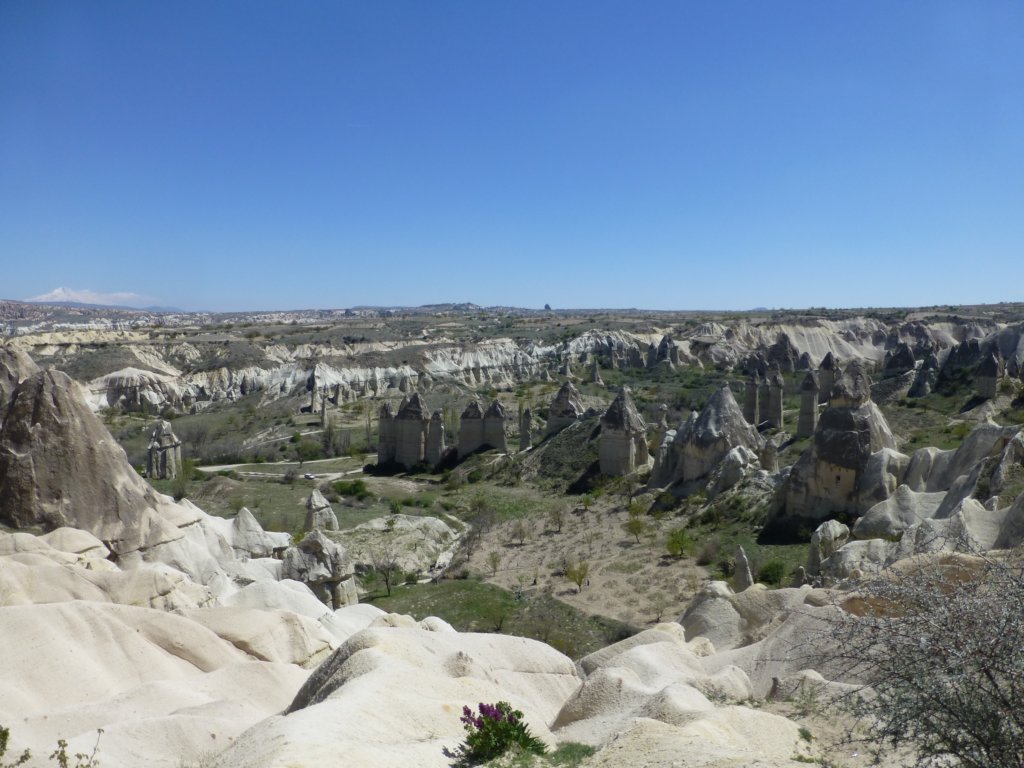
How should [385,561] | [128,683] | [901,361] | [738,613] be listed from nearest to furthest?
Answer: [128,683]
[738,613]
[385,561]
[901,361]

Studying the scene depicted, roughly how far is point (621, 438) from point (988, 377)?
690 inches

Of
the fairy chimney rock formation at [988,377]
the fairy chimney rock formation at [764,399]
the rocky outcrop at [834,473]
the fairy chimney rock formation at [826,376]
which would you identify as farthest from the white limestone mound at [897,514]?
the fairy chimney rock formation at [826,376]

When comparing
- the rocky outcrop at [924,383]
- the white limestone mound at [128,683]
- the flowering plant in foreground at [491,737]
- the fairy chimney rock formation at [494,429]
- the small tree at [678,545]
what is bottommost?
the small tree at [678,545]

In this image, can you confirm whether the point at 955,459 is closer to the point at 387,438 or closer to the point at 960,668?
the point at 960,668

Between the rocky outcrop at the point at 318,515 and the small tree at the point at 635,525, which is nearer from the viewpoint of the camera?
the rocky outcrop at the point at 318,515

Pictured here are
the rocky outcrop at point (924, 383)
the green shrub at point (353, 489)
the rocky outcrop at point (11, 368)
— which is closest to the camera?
the rocky outcrop at point (11, 368)

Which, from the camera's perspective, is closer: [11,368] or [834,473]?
[834,473]

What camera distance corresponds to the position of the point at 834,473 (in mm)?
21484

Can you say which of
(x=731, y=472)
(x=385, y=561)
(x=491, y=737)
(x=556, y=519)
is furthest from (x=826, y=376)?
(x=491, y=737)

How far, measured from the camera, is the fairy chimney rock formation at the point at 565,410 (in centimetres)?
3869

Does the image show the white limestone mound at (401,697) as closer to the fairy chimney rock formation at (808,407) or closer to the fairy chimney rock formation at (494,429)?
the fairy chimney rock formation at (808,407)

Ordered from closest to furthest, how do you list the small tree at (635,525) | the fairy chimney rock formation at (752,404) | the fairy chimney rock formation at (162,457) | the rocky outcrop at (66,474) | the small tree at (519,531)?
the rocky outcrop at (66,474) < the small tree at (635,525) < the small tree at (519,531) < the fairy chimney rock formation at (162,457) < the fairy chimney rock formation at (752,404)

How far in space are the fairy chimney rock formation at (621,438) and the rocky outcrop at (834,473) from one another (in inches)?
397

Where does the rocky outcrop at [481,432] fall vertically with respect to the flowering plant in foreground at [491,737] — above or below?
below
